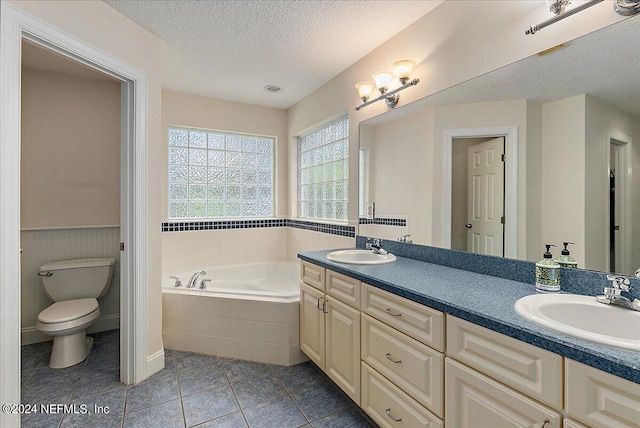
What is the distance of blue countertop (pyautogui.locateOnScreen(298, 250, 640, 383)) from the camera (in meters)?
0.78

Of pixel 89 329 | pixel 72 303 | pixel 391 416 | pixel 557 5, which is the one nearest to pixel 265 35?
pixel 557 5

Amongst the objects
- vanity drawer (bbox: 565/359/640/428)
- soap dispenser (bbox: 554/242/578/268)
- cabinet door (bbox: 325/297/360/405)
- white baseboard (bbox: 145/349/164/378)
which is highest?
soap dispenser (bbox: 554/242/578/268)

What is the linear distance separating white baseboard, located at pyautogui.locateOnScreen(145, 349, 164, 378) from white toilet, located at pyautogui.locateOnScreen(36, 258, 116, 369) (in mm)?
611

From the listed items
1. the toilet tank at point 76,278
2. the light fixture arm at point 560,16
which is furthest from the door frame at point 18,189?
the light fixture arm at point 560,16

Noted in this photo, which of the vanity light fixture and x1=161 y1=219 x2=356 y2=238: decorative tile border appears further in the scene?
x1=161 y1=219 x2=356 y2=238: decorative tile border

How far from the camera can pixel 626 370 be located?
74 centimetres

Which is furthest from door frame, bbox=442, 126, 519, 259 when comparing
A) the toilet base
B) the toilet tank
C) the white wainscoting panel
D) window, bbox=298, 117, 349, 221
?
the white wainscoting panel

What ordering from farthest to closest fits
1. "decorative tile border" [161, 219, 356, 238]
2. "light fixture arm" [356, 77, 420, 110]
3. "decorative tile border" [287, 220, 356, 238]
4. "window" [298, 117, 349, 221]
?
"window" [298, 117, 349, 221]
"decorative tile border" [161, 219, 356, 238]
"decorative tile border" [287, 220, 356, 238]
"light fixture arm" [356, 77, 420, 110]

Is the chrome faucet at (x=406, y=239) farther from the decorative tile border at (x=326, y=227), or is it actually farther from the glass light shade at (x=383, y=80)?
the glass light shade at (x=383, y=80)

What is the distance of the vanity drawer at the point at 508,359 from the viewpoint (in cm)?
89

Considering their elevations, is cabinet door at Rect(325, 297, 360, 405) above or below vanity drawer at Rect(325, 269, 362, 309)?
below

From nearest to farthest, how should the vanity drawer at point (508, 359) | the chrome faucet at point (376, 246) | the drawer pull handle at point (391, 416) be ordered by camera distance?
the vanity drawer at point (508, 359), the drawer pull handle at point (391, 416), the chrome faucet at point (376, 246)

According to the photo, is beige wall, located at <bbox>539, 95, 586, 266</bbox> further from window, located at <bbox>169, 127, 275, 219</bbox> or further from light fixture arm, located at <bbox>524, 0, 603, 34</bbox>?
window, located at <bbox>169, 127, 275, 219</bbox>

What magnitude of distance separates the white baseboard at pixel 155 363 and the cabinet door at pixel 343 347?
125cm
